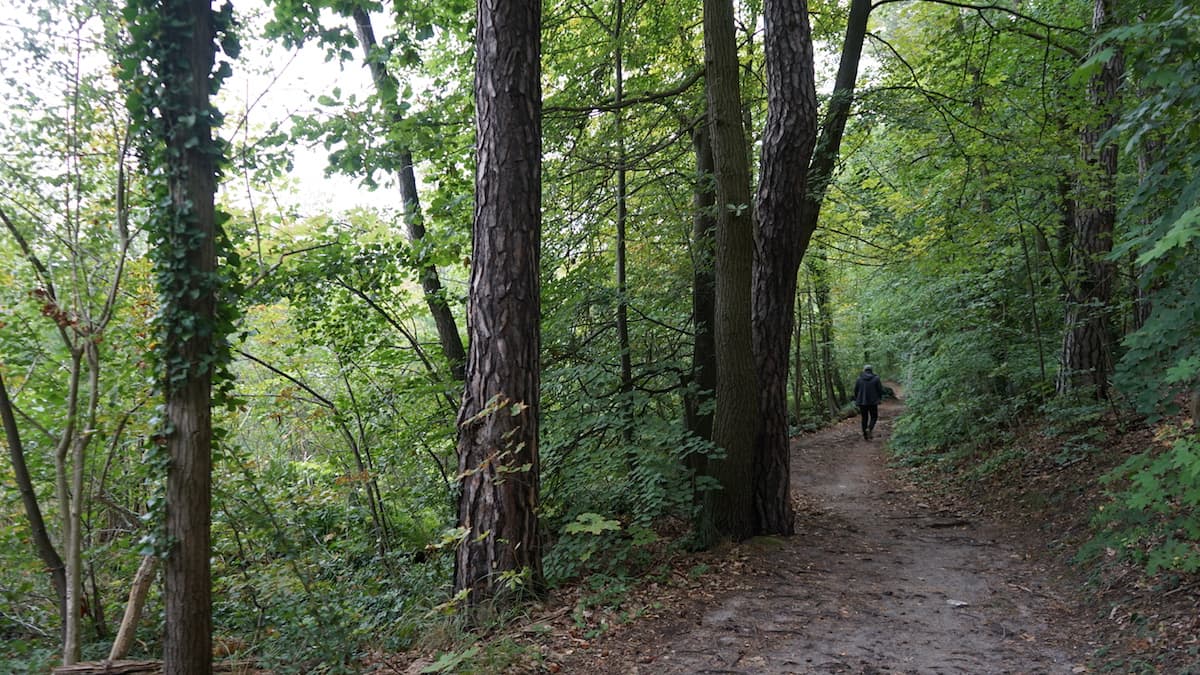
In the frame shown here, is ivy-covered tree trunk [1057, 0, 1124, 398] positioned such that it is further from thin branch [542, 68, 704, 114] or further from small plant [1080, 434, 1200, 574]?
thin branch [542, 68, 704, 114]

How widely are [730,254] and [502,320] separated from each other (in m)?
2.46

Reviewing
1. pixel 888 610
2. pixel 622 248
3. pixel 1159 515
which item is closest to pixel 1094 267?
pixel 1159 515

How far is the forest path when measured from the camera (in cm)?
399

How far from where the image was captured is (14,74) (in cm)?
558

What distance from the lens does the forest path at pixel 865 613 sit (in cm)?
399

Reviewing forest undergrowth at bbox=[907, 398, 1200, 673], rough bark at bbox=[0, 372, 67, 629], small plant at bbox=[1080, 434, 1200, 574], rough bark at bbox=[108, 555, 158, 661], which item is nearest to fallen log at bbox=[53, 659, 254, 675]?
rough bark at bbox=[108, 555, 158, 661]

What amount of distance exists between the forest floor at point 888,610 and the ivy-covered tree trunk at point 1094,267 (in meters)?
1.66

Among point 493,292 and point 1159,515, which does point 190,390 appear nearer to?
point 493,292

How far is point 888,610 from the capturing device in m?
4.80

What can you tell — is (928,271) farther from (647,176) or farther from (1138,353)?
(1138,353)

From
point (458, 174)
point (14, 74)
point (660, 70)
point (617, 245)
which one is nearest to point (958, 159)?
point (660, 70)

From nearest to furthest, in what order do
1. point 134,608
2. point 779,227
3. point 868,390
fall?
point 134,608 < point 779,227 < point 868,390

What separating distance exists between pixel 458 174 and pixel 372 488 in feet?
13.5

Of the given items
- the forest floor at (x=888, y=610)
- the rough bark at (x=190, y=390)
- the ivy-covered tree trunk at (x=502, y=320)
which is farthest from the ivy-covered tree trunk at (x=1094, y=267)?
the rough bark at (x=190, y=390)
